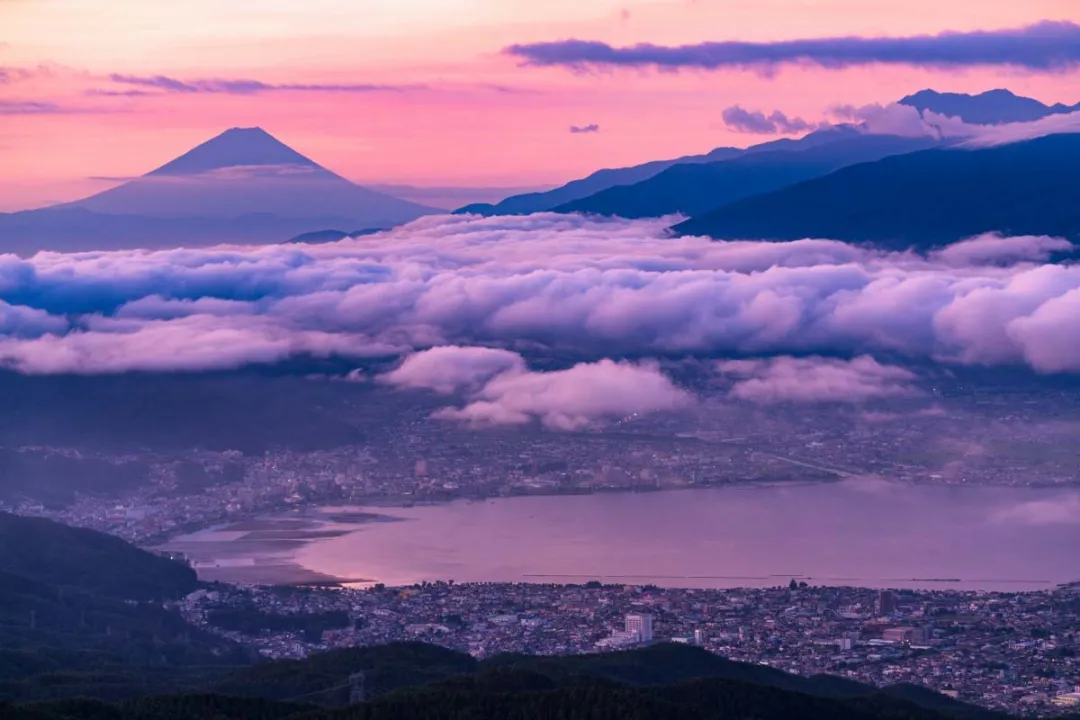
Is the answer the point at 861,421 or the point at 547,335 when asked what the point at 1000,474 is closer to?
the point at 861,421

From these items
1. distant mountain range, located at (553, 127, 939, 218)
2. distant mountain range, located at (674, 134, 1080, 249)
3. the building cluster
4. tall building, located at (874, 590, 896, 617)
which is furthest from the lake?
distant mountain range, located at (553, 127, 939, 218)

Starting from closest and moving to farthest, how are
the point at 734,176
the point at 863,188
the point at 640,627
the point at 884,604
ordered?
1. the point at 640,627
2. the point at 884,604
3. the point at 863,188
4. the point at 734,176

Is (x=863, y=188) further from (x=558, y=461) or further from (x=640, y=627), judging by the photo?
(x=640, y=627)

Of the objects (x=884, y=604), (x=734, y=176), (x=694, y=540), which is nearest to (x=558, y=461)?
(x=694, y=540)

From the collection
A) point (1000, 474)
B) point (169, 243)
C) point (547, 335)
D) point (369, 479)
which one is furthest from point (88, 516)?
point (169, 243)

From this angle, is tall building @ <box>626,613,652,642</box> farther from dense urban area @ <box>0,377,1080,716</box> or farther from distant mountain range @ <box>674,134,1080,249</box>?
distant mountain range @ <box>674,134,1080,249</box>

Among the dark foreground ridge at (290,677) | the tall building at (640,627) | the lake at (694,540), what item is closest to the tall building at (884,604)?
the lake at (694,540)
